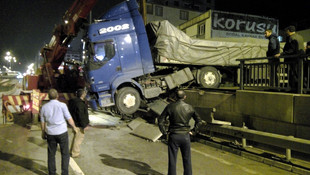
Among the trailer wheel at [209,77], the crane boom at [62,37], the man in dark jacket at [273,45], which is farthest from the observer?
the trailer wheel at [209,77]

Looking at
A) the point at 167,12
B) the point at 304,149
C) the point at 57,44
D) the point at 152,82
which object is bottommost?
the point at 304,149

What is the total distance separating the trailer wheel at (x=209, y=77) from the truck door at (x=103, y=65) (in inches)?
155

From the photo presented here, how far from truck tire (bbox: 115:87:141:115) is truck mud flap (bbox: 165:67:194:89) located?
5.19 feet

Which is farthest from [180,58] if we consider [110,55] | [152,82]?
[110,55]

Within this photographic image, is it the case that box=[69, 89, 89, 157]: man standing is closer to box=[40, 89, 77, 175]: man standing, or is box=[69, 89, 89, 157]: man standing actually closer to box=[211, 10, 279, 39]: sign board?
box=[40, 89, 77, 175]: man standing

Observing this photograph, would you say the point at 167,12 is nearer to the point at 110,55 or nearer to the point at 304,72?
the point at 110,55

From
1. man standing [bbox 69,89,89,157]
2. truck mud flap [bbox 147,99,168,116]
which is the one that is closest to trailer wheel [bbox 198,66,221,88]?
truck mud flap [bbox 147,99,168,116]

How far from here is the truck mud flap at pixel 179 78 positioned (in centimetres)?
982

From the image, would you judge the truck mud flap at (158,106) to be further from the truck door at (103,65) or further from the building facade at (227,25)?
the building facade at (227,25)

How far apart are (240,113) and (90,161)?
4.41 m

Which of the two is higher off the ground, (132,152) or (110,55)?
(110,55)

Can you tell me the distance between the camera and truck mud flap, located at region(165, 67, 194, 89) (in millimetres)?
9820

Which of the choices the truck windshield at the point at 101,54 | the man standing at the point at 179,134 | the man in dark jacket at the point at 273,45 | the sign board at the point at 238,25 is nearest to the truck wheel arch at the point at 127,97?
the truck windshield at the point at 101,54

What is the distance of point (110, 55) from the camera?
29.3 ft
